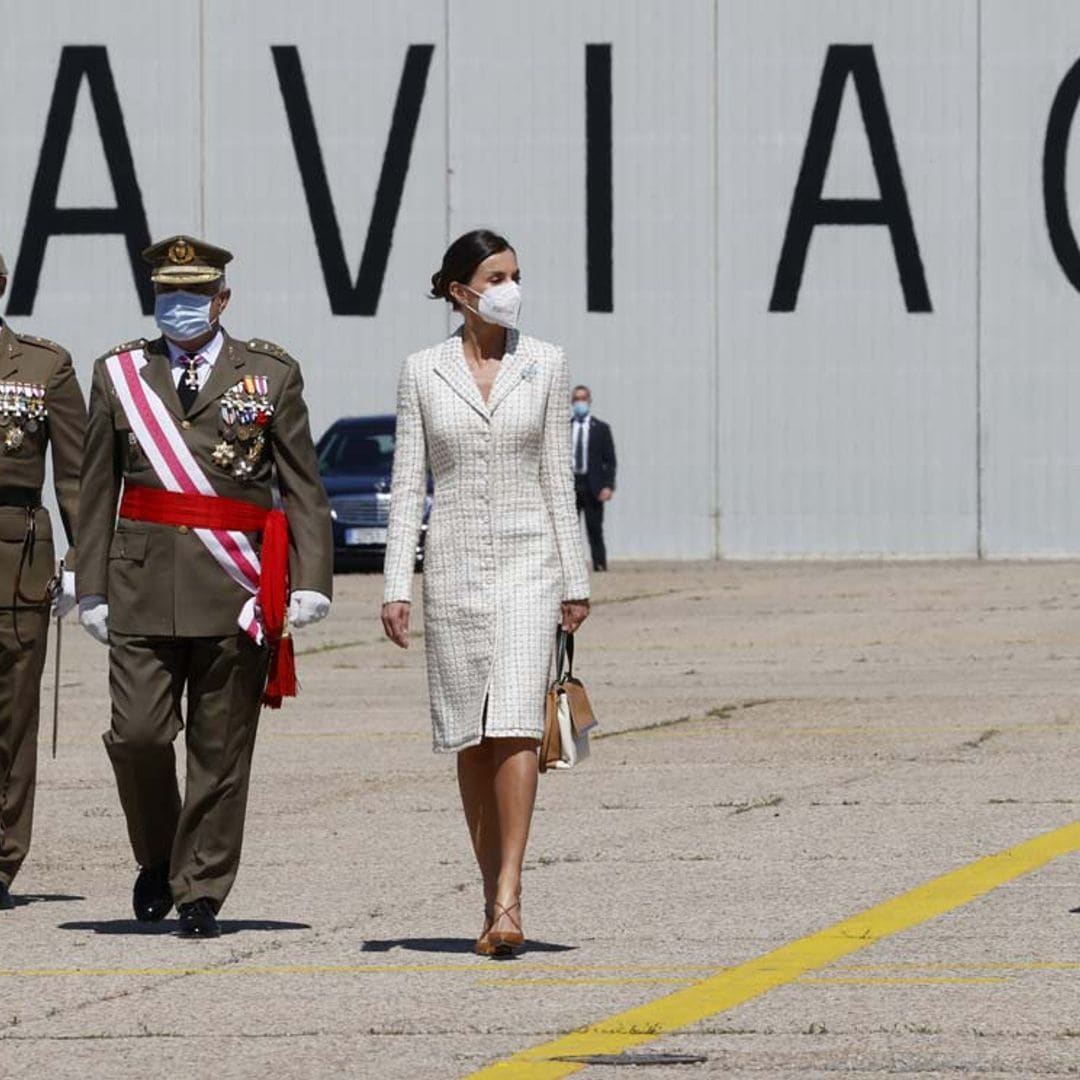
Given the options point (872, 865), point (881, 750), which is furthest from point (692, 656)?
point (872, 865)

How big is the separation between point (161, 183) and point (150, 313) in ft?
5.35

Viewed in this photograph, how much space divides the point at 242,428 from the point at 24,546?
1196 mm

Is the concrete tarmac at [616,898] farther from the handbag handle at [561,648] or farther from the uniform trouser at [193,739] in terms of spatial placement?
the handbag handle at [561,648]

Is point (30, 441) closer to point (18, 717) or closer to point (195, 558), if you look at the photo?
point (18, 717)

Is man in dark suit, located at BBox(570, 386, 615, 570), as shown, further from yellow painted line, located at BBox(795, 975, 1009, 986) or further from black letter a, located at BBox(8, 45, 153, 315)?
yellow painted line, located at BBox(795, 975, 1009, 986)

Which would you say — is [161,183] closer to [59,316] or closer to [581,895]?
[59,316]

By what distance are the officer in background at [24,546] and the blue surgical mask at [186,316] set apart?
30.9 inches

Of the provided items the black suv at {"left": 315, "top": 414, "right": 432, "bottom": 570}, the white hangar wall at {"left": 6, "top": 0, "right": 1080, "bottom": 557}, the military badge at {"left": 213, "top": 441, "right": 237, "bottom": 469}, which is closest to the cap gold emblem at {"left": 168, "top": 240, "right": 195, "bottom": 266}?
the military badge at {"left": 213, "top": 441, "right": 237, "bottom": 469}

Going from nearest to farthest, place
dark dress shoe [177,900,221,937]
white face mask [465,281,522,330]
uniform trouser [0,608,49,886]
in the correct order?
white face mask [465,281,522,330] < dark dress shoe [177,900,221,937] < uniform trouser [0,608,49,886]

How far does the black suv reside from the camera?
33.7 m

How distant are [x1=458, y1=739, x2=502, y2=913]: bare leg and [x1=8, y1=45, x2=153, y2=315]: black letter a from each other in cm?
3060

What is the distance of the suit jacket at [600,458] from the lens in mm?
34000

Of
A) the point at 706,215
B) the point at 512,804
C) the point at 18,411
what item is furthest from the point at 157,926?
the point at 706,215

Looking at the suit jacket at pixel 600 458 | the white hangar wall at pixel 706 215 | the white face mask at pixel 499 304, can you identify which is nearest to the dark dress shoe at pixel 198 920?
the white face mask at pixel 499 304
